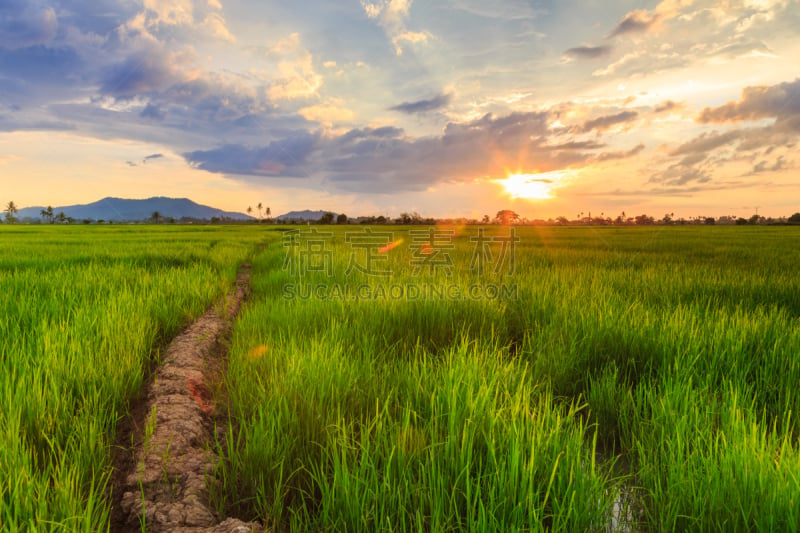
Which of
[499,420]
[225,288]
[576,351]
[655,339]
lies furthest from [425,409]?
[225,288]

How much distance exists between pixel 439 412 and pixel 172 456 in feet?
4.20

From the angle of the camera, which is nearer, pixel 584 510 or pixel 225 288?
pixel 584 510

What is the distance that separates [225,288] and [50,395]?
4588mm

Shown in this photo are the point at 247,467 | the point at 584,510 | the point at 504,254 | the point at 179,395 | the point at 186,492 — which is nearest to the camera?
the point at 584,510

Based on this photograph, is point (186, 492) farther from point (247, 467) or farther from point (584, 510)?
point (584, 510)

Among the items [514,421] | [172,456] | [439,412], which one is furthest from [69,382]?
[514,421]

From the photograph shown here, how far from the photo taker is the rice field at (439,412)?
1308 millimetres

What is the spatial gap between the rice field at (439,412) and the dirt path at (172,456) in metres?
0.09

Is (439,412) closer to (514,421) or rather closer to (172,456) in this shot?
(514,421)

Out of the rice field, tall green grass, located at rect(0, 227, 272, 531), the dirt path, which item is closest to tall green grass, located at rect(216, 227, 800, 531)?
the rice field

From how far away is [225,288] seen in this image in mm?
6348

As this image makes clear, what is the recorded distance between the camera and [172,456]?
1754mm

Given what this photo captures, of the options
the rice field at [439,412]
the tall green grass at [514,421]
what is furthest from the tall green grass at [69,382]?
the tall green grass at [514,421]

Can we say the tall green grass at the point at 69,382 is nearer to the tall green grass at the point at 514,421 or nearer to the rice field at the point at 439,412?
the rice field at the point at 439,412
